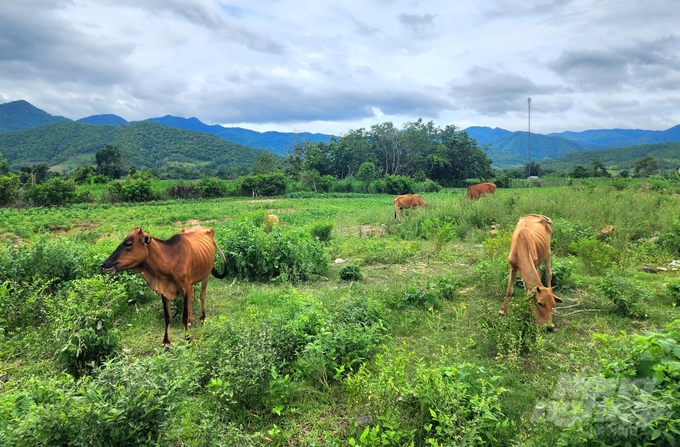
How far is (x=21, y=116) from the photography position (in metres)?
181

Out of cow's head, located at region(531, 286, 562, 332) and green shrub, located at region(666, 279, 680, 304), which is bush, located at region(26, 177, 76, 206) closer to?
cow's head, located at region(531, 286, 562, 332)

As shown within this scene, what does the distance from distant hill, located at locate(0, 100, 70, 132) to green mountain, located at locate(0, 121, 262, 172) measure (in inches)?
4386

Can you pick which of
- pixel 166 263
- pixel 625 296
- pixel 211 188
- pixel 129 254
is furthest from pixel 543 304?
pixel 211 188

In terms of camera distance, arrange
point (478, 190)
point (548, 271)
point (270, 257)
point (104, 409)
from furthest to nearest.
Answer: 1. point (478, 190)
2. point (270, 257)
3. point (548, 271)
4. point (104, 409)

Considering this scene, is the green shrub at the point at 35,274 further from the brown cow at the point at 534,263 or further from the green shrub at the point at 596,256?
the green shrub at the point at 596,256

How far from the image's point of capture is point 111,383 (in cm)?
309

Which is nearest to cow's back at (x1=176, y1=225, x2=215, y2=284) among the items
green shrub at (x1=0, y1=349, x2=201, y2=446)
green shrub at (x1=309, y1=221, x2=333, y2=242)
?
green shrub at (x1=0, y1=349, x2=201, y2=446)

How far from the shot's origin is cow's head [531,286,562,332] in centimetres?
534

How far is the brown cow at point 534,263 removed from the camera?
539 cm

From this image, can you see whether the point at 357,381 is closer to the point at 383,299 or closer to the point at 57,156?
the point at 383,299

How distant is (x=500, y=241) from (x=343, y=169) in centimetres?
5066

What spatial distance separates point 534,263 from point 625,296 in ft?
4.81

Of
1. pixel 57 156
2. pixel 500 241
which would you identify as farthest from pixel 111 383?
pixel 57 156

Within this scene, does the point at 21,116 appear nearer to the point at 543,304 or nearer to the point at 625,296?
the point at 543,304
